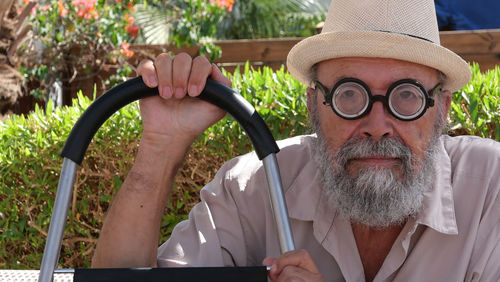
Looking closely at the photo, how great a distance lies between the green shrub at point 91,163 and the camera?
348 centimetres

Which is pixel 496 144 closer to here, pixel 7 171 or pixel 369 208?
pixel 369 208

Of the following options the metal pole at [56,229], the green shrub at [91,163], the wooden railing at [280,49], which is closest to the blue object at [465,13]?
the wooden railing at [280,49]

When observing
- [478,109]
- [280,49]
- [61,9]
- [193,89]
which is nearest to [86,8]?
[61,9]

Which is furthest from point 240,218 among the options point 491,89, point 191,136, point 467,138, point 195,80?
point 491,89

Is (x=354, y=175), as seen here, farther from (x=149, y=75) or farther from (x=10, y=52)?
(x=10, y=52)

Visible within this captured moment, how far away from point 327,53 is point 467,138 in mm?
643

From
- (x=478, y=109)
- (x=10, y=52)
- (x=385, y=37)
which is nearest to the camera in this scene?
(x=385, y=37)

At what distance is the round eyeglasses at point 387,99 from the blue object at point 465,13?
3972 mm

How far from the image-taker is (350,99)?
89.4 inches

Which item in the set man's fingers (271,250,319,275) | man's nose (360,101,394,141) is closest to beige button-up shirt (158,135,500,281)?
man's nose (360,101,394,141)

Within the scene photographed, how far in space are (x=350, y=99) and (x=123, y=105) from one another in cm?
75

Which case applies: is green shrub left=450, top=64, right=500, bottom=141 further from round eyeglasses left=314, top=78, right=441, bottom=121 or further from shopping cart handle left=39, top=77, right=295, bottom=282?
shopping cart handle left=39, top=77, right=295, bottom=282

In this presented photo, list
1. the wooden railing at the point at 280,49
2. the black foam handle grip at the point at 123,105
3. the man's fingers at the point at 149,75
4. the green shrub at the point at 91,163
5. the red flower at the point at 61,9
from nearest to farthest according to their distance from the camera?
the black foam handle grip at the point at 123,105
the man's fingers at the point at 149,75
the green shrub at the point at 91,163
the wooden railing at the point at 280,49
the red flower at the point at 61,9

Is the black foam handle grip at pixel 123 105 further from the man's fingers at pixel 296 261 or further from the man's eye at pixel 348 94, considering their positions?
the man's eye at pixel 348 94
